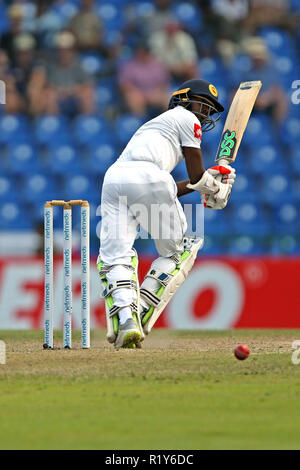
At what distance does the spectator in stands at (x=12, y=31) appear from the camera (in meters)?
12.2

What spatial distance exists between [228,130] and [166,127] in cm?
76

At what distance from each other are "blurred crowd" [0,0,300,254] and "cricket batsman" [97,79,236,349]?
13.2 feet

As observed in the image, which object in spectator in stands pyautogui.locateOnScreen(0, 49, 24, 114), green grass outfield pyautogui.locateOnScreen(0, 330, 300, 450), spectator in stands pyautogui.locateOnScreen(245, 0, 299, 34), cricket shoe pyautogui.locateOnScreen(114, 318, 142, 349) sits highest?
spectator in stands pyautogui.locateOnScreen(245, 0, 299, 34)

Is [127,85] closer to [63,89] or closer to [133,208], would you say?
[63,89]

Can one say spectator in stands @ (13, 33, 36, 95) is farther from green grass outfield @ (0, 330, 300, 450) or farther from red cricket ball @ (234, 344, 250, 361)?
red cricket ball @ (234, 344, 250, 361)

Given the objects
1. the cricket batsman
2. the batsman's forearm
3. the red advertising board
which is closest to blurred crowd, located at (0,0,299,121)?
the red advertising board

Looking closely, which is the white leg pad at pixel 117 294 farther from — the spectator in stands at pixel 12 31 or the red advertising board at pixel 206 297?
the spectator in stands at pixel 12 31

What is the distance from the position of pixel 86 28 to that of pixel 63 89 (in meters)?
1.13

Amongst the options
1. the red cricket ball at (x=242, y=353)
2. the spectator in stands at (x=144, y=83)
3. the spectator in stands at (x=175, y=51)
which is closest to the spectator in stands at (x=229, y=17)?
the spectator in stands at (x=175, y=51)

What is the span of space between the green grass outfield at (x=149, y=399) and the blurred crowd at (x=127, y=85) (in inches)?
191

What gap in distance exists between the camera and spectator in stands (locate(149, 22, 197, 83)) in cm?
1206

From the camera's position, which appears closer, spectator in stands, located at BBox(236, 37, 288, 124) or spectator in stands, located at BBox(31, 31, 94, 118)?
spectator in stands, located at BBox(31, 31, 94, 118)

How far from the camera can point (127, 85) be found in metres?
11.9
